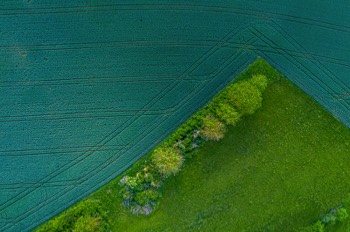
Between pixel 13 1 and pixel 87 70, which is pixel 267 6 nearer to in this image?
pixel 87 70

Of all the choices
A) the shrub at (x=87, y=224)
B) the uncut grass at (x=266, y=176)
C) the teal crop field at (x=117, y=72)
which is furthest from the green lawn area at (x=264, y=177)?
the teal crop field at (x=117, y=72)

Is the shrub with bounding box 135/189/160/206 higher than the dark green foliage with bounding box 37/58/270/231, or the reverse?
the dark green foliage with bounding box 37/58/270/231

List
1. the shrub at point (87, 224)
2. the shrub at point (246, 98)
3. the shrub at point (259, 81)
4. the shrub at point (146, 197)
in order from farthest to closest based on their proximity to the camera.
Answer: the shrub at point (259, 81) → the shrub at point (146, 197) → the shrub at point (246, 98) → the shrub at point (87, 224)

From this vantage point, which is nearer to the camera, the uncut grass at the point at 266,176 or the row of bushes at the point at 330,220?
the row of bushes at the point at 330,220

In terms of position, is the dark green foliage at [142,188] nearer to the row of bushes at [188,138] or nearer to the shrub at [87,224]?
the row of bushes at [188,138]

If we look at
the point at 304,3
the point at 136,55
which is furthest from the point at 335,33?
the point at 136,55

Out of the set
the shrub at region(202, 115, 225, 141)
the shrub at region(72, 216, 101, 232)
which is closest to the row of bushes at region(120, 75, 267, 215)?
the shrub at region(202, 115, 225, 141)

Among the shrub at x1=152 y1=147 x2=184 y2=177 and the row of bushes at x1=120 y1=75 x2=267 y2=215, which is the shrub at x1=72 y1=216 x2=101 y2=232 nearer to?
the row of bushes at x1=120 y1=75 x2=267 y2=215
